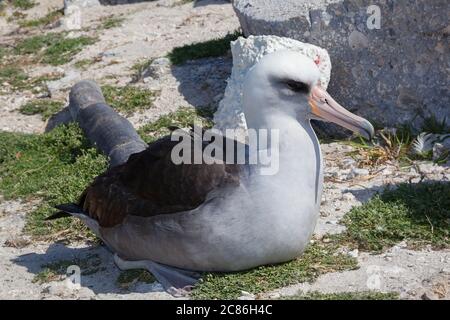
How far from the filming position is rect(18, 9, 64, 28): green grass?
44.7 feet

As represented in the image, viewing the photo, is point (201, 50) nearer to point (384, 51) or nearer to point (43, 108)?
point (43, 108)

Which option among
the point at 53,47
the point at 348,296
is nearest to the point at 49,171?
the point at 348,296

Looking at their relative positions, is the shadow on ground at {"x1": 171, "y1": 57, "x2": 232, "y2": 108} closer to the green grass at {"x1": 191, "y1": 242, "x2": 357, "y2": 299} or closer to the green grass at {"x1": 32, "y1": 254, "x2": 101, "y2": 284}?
the green grass at {"x1": 32, "y1": 254, "x2": 101, "y2": 284}

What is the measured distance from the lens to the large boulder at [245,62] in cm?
748

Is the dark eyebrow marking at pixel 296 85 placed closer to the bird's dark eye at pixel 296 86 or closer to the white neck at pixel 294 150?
the bird's dark eye at pixel 296 86

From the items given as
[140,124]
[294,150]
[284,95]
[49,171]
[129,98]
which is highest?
[284,95]

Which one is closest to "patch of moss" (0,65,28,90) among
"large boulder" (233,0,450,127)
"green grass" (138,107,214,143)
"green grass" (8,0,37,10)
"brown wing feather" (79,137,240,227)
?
"green grass" (138,107,214,143)

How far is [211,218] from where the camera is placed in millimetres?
4777

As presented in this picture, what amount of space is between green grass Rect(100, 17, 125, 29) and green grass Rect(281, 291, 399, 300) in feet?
27.7

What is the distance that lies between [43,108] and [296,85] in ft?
17.0

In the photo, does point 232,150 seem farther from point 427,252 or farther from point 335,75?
point 335,75

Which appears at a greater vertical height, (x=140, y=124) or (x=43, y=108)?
(x=140, y=124)

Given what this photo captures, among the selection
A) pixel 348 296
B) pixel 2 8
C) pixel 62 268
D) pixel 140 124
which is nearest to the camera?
pixel 348 296

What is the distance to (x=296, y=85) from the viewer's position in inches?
192
